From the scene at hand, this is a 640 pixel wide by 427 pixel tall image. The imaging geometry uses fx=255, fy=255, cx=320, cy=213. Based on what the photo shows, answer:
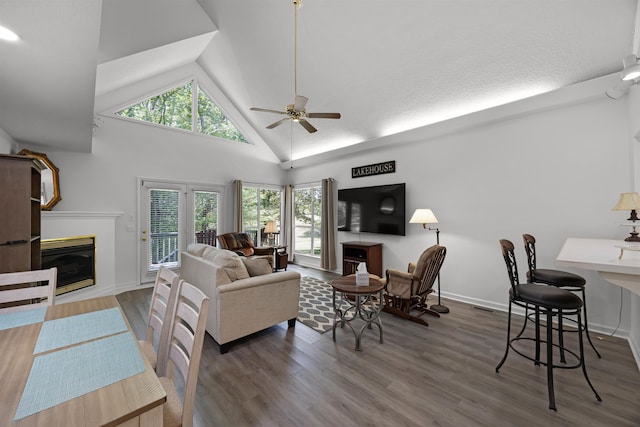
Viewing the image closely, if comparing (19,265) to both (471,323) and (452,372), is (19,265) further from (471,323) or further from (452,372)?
(471,323)

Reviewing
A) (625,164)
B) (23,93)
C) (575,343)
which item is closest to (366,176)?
(625,164)

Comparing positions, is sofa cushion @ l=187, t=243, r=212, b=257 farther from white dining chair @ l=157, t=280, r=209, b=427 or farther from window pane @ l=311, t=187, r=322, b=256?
window pane @ l=311, t=187, r=322, b=256

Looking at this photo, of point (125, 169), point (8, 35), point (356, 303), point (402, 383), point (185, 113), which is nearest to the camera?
point (8, 35)

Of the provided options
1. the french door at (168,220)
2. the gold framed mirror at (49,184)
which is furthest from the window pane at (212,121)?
the gold framed mirror at (49,184)

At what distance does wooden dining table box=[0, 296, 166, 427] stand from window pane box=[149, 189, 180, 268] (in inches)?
159

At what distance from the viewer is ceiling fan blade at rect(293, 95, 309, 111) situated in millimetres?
2898

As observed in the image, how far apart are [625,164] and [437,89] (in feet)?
7.44

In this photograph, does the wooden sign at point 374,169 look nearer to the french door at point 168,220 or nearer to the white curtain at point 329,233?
the white curtain at point 329,233

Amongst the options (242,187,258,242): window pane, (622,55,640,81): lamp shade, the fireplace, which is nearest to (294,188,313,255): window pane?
(242,187,258,242): window pane

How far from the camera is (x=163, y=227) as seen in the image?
520 centimetres

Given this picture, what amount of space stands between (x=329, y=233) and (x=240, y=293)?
3.46 meters

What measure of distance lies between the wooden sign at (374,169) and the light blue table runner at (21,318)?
4.75 metres

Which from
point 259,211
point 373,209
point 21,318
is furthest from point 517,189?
point 259,211

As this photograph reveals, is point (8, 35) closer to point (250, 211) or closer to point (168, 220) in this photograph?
point (168, 220)
